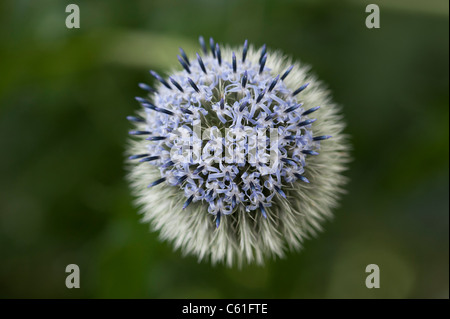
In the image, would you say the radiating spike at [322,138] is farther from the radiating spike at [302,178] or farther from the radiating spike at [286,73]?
the radiating spike at [286,73]

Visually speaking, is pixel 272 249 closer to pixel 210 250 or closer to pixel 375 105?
pixel 210 250

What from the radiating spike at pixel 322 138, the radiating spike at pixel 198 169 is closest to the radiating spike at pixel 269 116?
the radiating spike at pixel 322 138

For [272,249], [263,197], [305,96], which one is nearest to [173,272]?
[272,249]

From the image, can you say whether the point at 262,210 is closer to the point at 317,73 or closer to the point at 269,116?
the point at 269,116

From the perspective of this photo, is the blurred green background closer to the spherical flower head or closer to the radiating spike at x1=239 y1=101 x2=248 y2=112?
the spherical flower head

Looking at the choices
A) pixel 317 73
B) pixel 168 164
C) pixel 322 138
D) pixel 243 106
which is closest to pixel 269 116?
pixel 243 106

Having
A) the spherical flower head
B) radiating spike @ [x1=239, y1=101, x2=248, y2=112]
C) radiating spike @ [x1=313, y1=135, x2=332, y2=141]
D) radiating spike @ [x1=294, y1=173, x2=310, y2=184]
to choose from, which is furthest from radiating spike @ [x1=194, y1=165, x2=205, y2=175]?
radiating spike @ [x1=313, y1=135, x2=332, y2=141]
